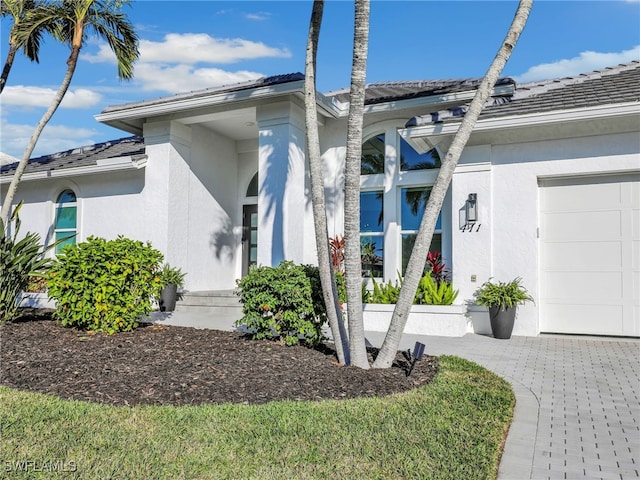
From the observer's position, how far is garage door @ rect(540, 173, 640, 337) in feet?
26.3

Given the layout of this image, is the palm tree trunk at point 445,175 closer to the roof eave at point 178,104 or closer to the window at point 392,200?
the window at point 392,200

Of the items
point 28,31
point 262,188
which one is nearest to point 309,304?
point 262,188

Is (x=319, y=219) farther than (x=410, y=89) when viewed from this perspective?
No

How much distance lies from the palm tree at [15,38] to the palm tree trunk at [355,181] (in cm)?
1046

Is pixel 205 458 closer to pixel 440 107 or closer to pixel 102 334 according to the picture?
pixel 102 334

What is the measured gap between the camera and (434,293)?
8.76 metres

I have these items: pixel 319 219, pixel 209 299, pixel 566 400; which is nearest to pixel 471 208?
pixel 319 219

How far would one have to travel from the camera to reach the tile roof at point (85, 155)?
13812 mm

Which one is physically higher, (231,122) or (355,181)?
(231,122)

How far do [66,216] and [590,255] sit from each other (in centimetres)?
1373

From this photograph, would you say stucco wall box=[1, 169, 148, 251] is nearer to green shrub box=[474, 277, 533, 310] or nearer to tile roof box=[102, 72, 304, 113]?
tile roof box=[102, 72, 304, 113]

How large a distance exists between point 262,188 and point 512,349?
6.06m

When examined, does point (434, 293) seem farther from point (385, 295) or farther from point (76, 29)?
point (76, 29)

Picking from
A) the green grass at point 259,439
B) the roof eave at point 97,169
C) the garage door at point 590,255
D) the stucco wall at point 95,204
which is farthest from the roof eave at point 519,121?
the stucco wall at point 95,204
